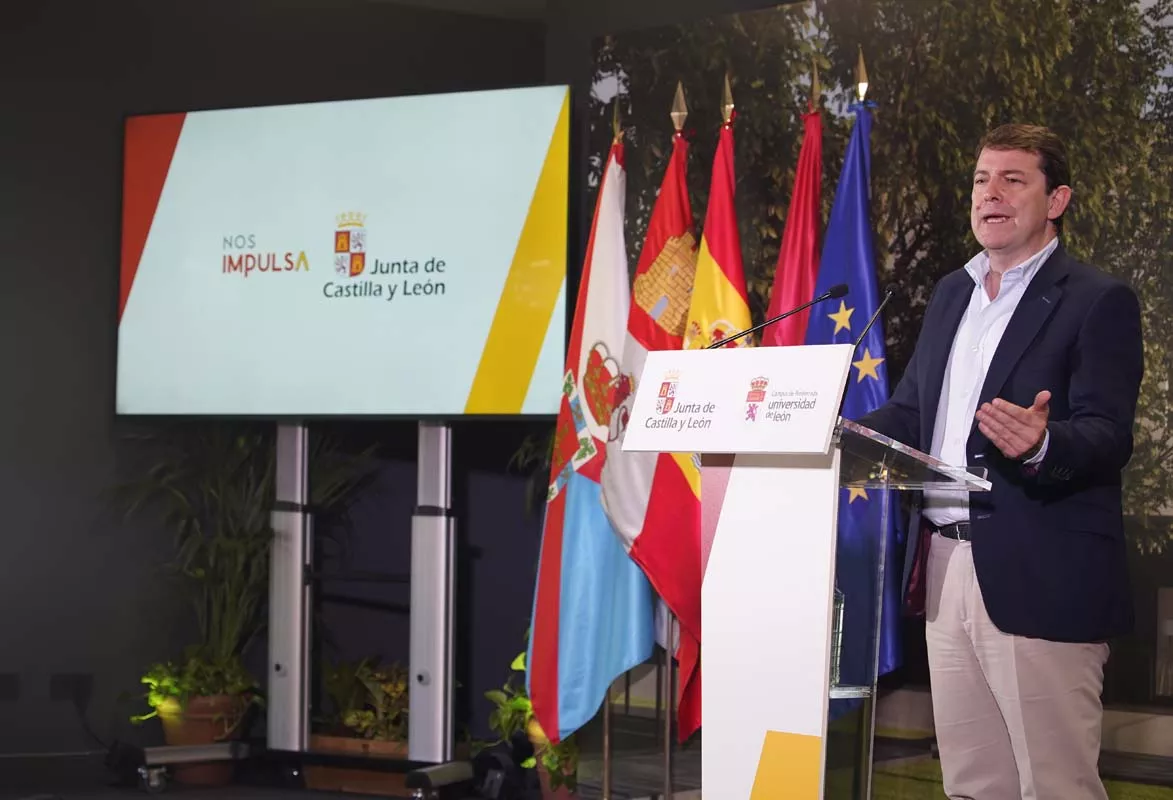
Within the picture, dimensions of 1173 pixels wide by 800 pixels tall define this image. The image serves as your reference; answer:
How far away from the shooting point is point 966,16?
3.91m

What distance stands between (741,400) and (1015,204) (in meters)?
0.79

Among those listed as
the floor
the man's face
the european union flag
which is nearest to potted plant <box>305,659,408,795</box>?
the floor

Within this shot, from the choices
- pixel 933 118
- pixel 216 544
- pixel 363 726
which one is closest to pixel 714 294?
pixel 933 118

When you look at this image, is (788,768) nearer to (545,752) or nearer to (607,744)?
(607,744)

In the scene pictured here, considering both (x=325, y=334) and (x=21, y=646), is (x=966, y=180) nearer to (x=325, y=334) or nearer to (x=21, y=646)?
(x=325, y=334)

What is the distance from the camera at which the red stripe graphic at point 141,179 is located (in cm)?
488

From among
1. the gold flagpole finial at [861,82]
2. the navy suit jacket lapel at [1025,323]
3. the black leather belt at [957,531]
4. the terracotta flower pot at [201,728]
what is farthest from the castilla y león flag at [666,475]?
the terracotta flower pot at [201,728]

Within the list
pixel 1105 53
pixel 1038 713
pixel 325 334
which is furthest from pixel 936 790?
pixel 325 334

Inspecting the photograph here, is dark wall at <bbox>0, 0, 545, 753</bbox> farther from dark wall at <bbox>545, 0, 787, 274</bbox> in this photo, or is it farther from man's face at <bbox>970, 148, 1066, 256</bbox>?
man's face at <bbox>970, 148, 1066, 256</bbox>

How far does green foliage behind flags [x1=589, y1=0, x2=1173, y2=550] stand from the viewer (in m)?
3.53

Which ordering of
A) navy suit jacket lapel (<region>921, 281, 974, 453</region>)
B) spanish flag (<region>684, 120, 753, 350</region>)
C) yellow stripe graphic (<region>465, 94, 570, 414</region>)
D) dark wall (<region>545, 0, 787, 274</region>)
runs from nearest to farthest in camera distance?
navy suit jacket lapel (<region>921, 281, 974, 453</region>)
spanish flag (<region>684, 120, 753, 350</region>)
yellow stripe graphic (<region>465, 94, 570, 414</region>)
dark wall (<region>545, 0, 787, 274</region>)

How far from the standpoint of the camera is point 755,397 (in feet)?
7.34

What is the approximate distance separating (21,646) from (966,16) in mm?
3986

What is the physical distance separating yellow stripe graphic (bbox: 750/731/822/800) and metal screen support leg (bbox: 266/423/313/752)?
9.24ft
